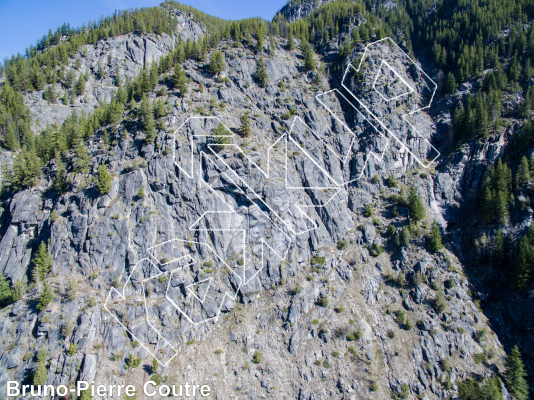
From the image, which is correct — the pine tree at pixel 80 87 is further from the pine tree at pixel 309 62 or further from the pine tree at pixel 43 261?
the pine tree at pixel 309 62

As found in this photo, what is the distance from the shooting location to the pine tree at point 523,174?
47094mm

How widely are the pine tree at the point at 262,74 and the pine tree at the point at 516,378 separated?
69328mm

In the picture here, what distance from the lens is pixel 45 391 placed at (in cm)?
3400

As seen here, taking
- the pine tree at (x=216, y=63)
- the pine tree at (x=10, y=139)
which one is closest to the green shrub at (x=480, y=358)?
the pine tree at (x=216, y=63)

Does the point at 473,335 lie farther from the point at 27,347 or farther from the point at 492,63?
the point at 492,63

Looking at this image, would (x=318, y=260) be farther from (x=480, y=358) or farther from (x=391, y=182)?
(x=480, y=358)

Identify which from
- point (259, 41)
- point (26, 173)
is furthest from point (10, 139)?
point (259, 41)

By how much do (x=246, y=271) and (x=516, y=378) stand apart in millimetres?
38839

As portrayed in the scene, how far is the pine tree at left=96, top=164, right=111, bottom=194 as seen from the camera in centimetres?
4600

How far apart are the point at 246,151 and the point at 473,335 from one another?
47.6m

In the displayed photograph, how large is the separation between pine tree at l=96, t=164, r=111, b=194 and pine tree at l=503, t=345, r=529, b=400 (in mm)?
64874

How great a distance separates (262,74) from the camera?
69.2 metres

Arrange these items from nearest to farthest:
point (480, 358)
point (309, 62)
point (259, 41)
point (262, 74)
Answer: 1. point (480, 358)
2. point (262, 74)
3. point (309, 62)
4. point (259, 41)

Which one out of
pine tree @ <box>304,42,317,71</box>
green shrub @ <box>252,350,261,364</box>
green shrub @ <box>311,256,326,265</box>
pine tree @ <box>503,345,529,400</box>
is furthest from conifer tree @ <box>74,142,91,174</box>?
pine tree @ <box>503,345,529,400</box>
